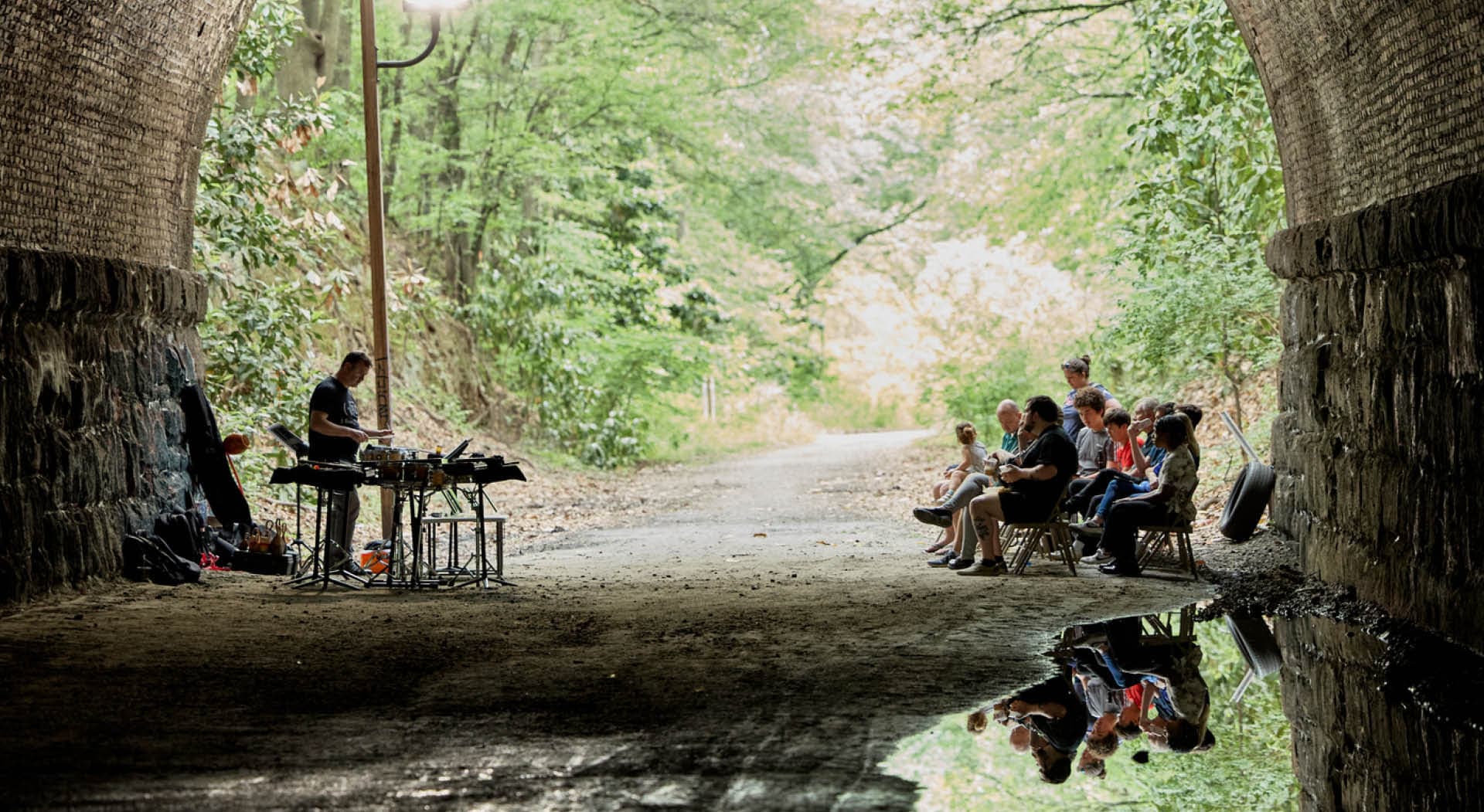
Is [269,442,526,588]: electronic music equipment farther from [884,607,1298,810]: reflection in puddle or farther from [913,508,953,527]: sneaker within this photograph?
[884,607,1298,810]: reflection in puddle

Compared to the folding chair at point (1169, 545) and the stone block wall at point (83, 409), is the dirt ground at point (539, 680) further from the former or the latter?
the stone block wall at point (83, 409)

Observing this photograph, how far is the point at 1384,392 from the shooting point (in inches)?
332

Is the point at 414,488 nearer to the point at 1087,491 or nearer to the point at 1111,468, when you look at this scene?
the point at 1087,491

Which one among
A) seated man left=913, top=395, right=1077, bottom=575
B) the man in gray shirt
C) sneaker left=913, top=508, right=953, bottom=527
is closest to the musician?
sneaker left=913, top=508, right=953, bottom=527

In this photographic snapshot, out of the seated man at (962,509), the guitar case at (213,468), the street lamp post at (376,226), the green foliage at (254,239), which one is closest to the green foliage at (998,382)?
the seated man at (962,509)

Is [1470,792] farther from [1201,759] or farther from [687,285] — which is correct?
[687,285]

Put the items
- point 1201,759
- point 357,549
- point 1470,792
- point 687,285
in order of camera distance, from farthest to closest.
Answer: point 687,285 < point 357,549 < point 1201,759 < point 1470,792

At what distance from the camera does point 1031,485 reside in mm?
10562

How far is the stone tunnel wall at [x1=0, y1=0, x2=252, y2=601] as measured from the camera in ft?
29.0

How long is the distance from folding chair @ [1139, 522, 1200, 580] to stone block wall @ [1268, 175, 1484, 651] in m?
0.75

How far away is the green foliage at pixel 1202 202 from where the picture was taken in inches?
563

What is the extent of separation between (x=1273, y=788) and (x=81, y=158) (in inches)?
320

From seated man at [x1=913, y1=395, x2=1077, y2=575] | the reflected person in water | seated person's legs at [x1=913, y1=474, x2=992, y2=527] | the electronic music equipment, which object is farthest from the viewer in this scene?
seated person's legs at [x1=913, y1=474, x2=992, y2=527]

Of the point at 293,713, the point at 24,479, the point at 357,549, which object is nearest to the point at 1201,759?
the point at 293,713
